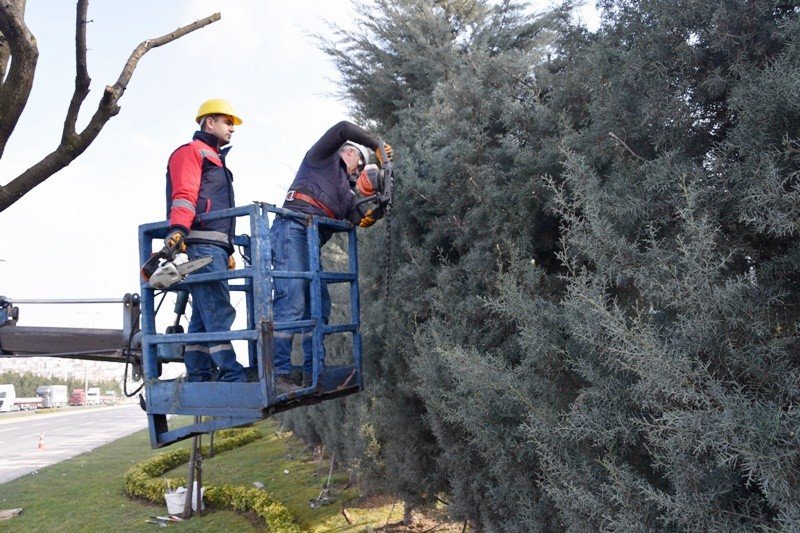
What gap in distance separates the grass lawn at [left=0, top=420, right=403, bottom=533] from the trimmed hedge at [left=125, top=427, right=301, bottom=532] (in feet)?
0.87

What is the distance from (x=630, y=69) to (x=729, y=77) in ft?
1.86

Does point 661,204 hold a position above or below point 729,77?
below

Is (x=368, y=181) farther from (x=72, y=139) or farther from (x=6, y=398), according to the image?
(x=6, y=398)

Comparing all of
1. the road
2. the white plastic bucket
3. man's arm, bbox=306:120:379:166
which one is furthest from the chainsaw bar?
the road

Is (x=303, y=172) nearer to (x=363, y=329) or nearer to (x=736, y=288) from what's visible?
(x=363, y=329)

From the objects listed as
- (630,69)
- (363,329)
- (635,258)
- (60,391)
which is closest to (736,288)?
(635,258)

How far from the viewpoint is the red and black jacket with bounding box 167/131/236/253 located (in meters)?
4.60

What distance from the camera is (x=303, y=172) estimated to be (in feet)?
18.0

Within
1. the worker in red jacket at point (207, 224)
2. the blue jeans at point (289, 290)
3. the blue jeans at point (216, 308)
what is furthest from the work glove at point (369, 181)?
the blue jeans at point (216, 308)

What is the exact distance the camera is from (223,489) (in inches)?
566

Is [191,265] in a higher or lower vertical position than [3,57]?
lower

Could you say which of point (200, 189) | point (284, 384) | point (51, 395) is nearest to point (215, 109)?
point (200, 189)

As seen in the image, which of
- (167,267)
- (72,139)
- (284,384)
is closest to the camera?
(167,267)

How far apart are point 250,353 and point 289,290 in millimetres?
546
